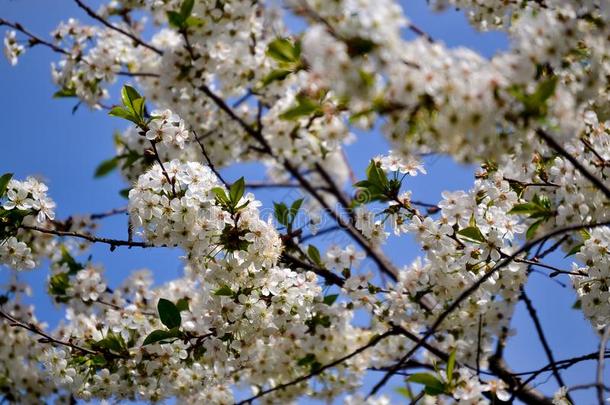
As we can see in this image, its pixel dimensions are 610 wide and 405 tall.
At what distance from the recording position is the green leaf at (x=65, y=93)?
6297 mm

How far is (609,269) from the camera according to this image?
11.7 feet

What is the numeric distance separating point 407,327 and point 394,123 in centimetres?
331

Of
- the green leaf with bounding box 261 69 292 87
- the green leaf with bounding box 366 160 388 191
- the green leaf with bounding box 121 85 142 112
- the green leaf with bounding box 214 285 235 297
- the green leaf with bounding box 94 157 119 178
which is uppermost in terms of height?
the green leaf with bounding box 94 157 119 178

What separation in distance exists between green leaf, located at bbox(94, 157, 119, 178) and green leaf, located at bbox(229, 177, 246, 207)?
4.17 m

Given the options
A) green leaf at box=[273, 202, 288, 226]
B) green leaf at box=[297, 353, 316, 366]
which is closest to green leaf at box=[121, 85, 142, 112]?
green leaf at box=[273, 202, 288, 226]

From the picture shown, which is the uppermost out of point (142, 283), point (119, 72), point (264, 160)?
point (264, 160)

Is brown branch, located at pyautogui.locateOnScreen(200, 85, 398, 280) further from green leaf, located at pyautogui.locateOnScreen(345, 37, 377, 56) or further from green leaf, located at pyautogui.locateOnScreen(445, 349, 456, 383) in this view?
green leaf, located at pyautogui.locateOnScreen(345, 37, 377, 56)

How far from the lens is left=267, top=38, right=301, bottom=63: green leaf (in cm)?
264

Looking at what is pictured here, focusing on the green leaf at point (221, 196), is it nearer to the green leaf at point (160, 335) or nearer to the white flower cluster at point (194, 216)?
the white flower cluster at point (194, 216)

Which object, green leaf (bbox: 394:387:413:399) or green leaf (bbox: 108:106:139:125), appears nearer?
green leaf (bbox: 108:106:139:125)

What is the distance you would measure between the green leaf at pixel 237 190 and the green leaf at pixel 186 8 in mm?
2483

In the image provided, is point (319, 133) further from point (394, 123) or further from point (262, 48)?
point (394, 123)

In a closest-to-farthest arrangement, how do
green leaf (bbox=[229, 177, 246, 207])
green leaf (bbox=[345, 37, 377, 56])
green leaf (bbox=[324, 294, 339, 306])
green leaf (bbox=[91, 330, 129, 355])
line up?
green leaf (bbox=[345, 37, 377, 56]), green leaf (bbox=[229, 177, 246, 207]), green leaf (bbox=[91, 330, 129, 355]), green leaf (bbox=[324, 294, 339, 306])

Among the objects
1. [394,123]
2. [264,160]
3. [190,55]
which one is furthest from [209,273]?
[264,160]
